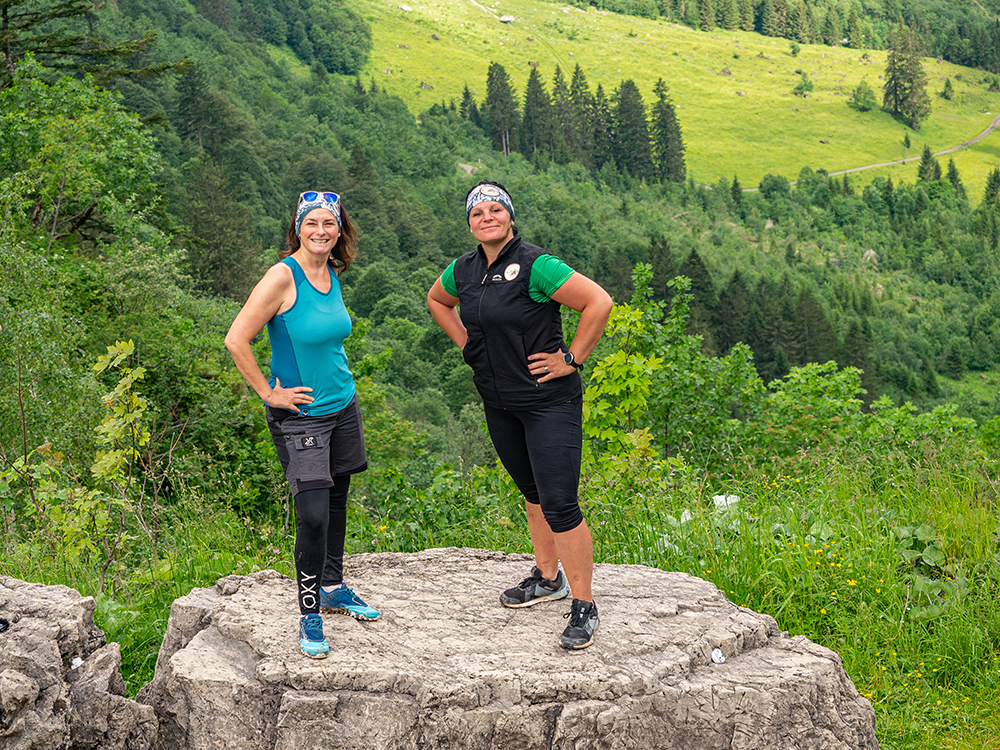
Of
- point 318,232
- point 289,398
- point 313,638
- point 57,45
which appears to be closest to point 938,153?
point 57,45

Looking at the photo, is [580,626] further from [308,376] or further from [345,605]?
[308,376]

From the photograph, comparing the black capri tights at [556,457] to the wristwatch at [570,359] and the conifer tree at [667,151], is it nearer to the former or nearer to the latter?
the wristwatch at [570,359]

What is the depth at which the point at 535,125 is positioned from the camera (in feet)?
445

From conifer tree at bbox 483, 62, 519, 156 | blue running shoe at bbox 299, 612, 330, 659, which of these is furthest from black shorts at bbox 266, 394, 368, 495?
conifer tree at bbox 483, 62, 519, 156

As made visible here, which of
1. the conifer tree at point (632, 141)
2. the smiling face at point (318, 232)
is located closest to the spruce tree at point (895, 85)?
the conifer tree at point (632, 141)

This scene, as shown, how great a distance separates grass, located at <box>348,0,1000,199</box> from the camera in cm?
15525

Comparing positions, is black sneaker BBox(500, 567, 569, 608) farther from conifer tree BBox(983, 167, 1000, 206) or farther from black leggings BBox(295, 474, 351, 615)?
conifer tree BBox(983, 167, 1000, 206)

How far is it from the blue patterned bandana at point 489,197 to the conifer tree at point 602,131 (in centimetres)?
13974

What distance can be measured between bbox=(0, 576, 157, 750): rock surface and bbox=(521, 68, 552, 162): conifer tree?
443 feet

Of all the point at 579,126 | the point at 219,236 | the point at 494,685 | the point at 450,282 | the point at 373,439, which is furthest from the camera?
the point at 579,126

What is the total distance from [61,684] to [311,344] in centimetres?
173

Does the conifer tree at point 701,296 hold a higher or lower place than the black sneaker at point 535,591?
lower

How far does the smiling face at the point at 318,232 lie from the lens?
3.88 meters

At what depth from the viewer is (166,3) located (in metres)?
123
